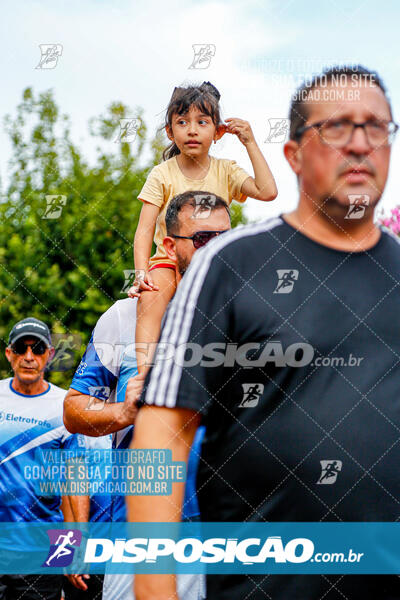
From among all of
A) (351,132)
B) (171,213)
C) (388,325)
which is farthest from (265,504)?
(171,213)

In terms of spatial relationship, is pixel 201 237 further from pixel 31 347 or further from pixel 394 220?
pixel 31 347

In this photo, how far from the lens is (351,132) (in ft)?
5.36

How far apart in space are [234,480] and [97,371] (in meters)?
0.89

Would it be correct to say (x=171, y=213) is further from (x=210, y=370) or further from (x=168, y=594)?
(x=168, y=594)

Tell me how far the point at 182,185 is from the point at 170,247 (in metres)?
0.23

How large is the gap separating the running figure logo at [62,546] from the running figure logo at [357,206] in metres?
1.67

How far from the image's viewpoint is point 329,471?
1.48 meters

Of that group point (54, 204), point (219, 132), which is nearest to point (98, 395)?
point (54, 204)

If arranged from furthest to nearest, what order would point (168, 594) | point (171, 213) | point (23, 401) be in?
point (23, 401), point (171, 213), point (168, 594)

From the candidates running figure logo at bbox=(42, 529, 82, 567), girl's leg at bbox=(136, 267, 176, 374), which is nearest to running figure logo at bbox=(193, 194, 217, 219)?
girl's leg at bbox=(136, 267, 176, 374)

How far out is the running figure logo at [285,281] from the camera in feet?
4.84

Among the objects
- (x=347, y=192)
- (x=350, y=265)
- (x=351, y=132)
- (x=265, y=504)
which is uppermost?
(x=351, y=132)

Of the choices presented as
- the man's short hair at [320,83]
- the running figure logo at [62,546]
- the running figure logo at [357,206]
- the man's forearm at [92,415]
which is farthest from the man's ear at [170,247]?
the running figure logo at [62,546]

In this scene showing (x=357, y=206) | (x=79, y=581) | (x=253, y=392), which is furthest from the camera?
(x=79, y=581)
